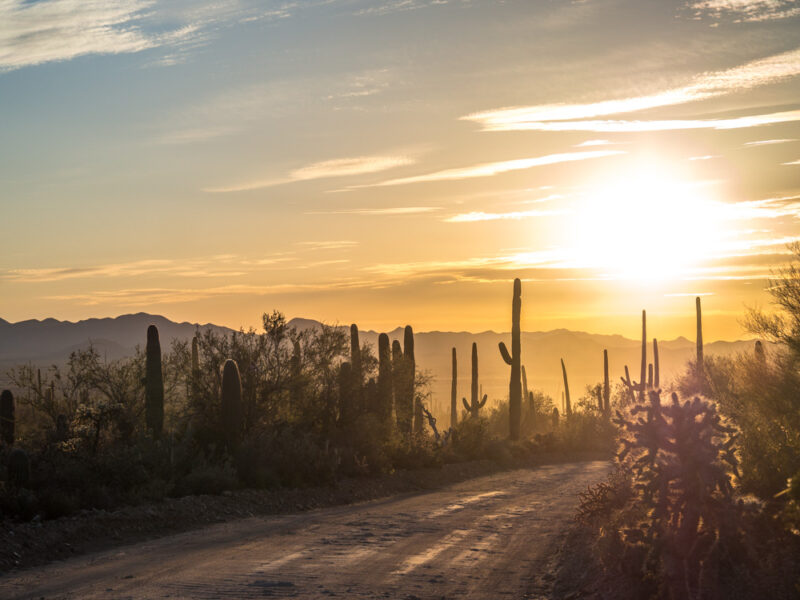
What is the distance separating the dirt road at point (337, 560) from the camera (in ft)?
37.0

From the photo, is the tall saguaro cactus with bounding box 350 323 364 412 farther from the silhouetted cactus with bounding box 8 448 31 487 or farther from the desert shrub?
the silhouetted cactus with bounding box 8 448 31 487

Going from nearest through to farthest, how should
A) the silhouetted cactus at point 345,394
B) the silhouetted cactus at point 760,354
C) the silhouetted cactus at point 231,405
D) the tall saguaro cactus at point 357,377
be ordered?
the silhouetted cactus at point 231,405 < the silhouetted cactus at point 345,394 < the tall saguaro cactus at point 357,377 < the silhouetted cactus at point 760,354

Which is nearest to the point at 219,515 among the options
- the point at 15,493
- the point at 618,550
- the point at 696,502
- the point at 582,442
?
the point at 15,493

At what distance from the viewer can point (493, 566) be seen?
43.3 ft

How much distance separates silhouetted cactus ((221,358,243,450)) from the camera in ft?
78.5

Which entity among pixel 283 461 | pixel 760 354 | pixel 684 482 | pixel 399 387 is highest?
pixel 760 354

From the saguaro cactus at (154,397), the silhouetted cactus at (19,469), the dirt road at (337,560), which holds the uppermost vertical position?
the saguaro cactus at (154,397)

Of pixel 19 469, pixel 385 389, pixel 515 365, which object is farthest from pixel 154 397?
pixel 515 365

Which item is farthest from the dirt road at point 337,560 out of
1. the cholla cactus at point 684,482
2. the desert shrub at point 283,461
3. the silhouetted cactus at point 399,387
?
the silhouetted cactus at point 399,387

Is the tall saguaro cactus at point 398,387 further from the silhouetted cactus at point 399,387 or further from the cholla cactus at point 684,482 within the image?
the cholla cactus at point 684,482

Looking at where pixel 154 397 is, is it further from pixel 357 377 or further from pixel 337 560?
pixel 337 560

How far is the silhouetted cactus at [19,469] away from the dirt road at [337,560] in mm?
3861

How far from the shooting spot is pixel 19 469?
17.5 m

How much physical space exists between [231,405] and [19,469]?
23.6 ft
